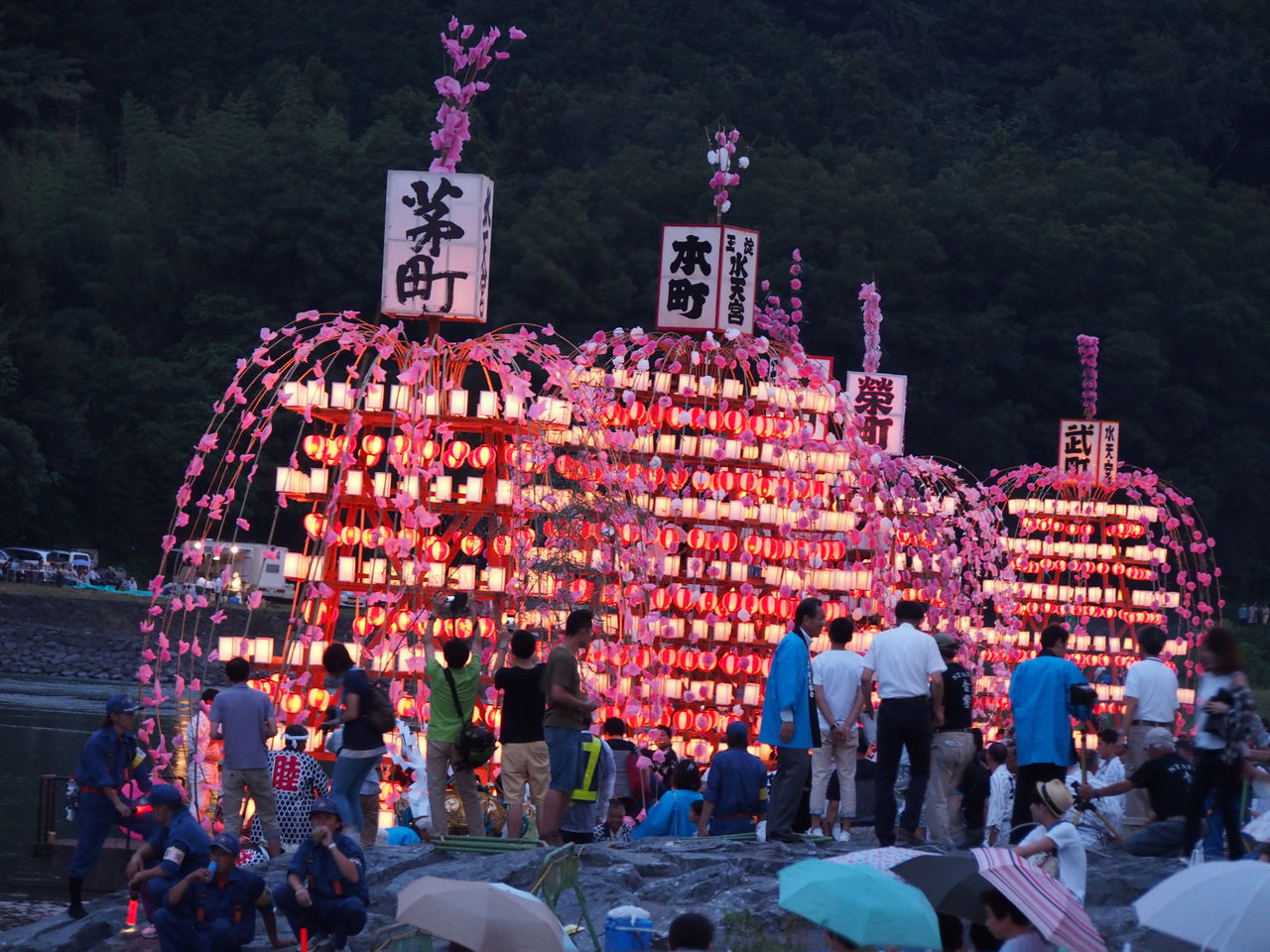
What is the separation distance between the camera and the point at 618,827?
45.3ft

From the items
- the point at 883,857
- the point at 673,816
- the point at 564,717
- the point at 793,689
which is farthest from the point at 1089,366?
the point at 883,857

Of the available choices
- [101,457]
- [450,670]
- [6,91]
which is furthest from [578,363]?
[6,91]

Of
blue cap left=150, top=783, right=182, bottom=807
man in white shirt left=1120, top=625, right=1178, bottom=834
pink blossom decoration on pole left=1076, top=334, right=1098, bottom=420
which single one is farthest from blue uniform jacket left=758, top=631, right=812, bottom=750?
pink blossom decoration on pole left=1076, top=334, right=1098, bottom=420

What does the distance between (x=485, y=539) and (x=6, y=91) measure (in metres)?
48.9

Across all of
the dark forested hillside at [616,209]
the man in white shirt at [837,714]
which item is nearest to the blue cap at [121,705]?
the man in white shirt at [837,714]

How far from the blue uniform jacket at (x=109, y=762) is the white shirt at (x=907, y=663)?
4.68 metres

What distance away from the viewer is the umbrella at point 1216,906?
668 centimetres

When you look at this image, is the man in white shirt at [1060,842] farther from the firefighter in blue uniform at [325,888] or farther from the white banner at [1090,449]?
the white banner at [1090,449]

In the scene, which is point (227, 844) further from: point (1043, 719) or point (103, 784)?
point (1043, 719)

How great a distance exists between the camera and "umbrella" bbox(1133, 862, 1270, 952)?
6.68 m

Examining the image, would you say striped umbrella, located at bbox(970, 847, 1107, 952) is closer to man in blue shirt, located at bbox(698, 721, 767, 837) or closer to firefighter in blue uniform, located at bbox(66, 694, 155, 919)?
man in blue shirt, located at bbox(698, 721, 767, 837)

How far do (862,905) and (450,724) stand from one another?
5086 mm

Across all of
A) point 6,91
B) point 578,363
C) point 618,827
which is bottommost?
point 618,827

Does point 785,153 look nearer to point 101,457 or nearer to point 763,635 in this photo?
point 101,457
